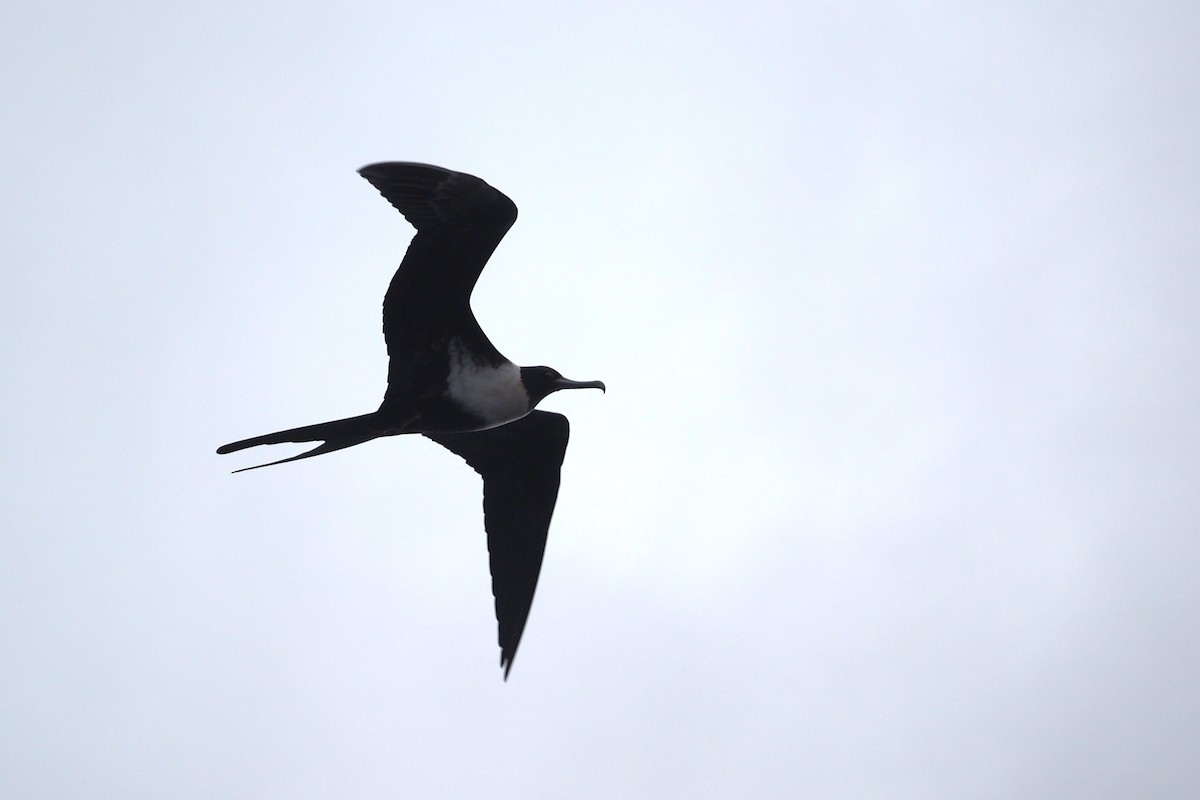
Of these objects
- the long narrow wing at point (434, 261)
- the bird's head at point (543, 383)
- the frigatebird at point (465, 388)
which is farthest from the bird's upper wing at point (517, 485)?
the long narrow wing at point (434, 261)

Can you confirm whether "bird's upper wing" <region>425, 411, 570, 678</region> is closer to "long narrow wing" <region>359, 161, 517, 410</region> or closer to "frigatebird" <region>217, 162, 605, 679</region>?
"frigatebird" <region>217, 162, 605, 679</region>

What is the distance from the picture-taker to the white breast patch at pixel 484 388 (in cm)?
620

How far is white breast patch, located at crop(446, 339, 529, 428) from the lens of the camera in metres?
6.20

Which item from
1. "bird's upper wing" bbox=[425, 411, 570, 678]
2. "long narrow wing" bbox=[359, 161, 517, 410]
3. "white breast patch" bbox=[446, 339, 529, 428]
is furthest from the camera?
"bird's upper wing" bbox=[425, 411, 570, 678]

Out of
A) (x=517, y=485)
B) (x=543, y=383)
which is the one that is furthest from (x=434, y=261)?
(x=517, y=485)

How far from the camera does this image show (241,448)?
218 inches

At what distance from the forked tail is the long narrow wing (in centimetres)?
39

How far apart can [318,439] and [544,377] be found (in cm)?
148

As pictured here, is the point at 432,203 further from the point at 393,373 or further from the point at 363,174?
the point at 393,373

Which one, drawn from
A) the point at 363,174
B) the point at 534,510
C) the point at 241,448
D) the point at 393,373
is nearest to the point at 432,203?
the point at 363,174

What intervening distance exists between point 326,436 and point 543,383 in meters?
1.42

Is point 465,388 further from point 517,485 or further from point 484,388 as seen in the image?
point 517,485

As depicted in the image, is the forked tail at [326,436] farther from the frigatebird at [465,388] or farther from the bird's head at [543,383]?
the bird's head at [543,383]

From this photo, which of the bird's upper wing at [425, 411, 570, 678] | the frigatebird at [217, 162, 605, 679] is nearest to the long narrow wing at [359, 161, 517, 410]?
the frigatebird at [217, 162, 605, 679]
